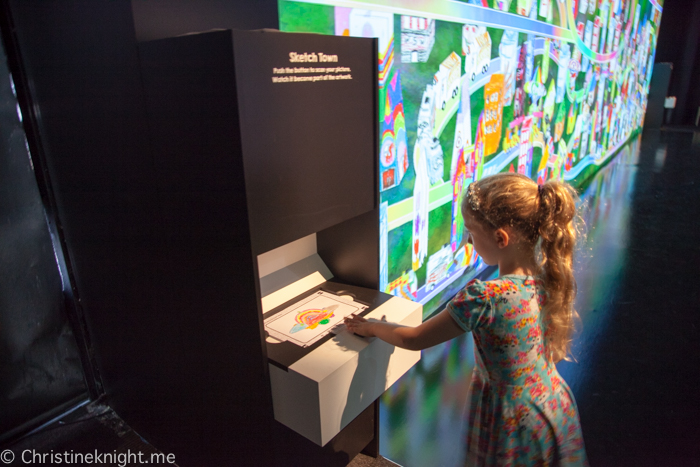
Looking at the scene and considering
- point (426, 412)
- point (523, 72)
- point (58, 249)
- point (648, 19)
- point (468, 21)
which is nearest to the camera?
point (58, 249)

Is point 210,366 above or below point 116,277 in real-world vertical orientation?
below

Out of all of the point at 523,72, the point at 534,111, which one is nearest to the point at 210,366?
the point at 523,72

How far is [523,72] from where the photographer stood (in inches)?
138

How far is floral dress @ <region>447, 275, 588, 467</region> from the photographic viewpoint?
1.18 m

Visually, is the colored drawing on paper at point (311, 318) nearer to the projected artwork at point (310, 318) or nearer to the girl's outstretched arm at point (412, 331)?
the projected artwork at point (310, 318)

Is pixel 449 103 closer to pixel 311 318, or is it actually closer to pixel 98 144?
pixel 311 318

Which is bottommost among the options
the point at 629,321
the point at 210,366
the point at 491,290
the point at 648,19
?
the point at 629,321

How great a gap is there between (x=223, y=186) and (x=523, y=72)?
313cm

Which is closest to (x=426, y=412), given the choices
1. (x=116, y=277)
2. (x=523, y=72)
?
(x=116, y=277)

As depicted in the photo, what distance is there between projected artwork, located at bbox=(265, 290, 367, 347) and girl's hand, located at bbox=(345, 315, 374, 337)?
66 mm

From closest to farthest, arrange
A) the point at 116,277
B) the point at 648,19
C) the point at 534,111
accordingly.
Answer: the point at 116,277
the point at 534,111
the point at 648,19

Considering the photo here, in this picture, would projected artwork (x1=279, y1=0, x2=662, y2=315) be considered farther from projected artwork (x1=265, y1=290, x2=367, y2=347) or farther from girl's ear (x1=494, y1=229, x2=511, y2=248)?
girl's ear (x1=494, y1=229, x2=511, y2=248)

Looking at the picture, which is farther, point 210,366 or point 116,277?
point 116,277

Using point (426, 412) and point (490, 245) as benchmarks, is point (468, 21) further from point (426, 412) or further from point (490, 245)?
point (426, 412)
